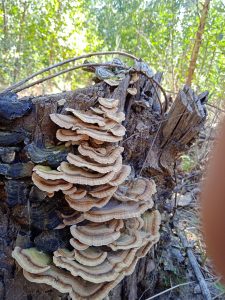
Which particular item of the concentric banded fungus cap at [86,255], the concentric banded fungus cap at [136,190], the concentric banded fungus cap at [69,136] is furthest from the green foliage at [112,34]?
the concentric banded fungus cap at [86,255]

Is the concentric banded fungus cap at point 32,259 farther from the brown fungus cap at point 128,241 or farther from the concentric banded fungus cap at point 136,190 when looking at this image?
the concentric banded fungus cap at point 136,190

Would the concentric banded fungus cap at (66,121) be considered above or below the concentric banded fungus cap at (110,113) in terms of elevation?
below

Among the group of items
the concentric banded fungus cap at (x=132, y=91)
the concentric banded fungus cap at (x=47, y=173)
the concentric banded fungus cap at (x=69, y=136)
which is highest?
the concentric banded fungus cap at (x=132, y=91)

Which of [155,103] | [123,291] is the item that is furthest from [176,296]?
[155,103]

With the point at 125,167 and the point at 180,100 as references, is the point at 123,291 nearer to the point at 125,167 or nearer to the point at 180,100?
the point at 125,167

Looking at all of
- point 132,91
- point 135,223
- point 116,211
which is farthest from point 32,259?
point 132,91

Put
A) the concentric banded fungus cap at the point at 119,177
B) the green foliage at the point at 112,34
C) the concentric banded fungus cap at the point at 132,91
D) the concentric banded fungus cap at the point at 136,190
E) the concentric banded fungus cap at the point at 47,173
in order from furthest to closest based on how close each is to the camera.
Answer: the green foliage at the point at 112,34
the concentric banded fungus cap at the point at 132,91
the concentric banded fungus cap at the point at 136,190
the concentric banded fungus cap at the point at 119,177
the concentric banded fungus cap at the point at 47,173

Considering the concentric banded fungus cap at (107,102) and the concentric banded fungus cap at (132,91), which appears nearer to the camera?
the concentric banded fungus cap at (107,102)

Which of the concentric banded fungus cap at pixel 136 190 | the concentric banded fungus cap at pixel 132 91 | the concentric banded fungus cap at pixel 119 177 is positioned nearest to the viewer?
the concentric banded fungus cap at pixel 119 177
